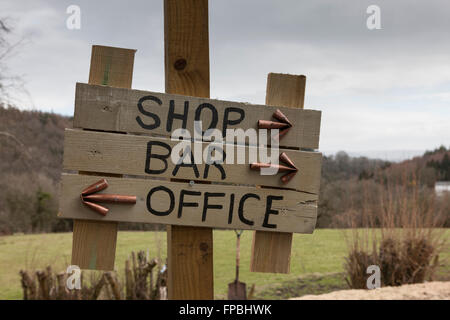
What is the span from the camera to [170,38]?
1.85 metres

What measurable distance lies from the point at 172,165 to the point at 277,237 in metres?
0.57

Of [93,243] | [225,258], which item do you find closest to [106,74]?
[93,243]

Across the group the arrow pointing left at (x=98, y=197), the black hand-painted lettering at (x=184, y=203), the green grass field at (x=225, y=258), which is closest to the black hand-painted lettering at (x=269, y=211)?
the black hand-painted lettering at (x=184, y=203)

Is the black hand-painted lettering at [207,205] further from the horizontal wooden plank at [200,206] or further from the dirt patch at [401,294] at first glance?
the dirt patch at [401,294]

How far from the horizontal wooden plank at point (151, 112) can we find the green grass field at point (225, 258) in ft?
12.2

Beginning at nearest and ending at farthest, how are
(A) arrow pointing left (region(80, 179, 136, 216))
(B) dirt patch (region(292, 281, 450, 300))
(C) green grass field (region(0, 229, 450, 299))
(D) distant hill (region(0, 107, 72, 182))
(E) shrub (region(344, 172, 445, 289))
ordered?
(A) arrow pointing left (region(80, 179, 136, 216))
(B) dirt patch (region(292, 281, 450, 300))
(E) shrub (region(344, 172, 445, 289))
(C) green grass field (region(0, 229, 450, 299))
(D) distant hill (region(0, 107, 72, 182))

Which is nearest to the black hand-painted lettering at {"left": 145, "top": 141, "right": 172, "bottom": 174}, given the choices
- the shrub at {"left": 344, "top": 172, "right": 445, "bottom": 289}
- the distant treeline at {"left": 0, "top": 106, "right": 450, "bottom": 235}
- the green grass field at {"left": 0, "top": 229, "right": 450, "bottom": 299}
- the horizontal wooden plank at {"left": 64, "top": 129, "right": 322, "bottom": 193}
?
the horizontal wooden plank at {"left": 64, "top": 129, "right": 322, "bottom": 193}

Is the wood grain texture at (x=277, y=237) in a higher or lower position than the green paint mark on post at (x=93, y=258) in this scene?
higher

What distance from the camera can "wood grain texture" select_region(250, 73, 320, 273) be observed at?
A: 1883 mm

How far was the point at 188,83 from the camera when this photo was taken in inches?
73.0

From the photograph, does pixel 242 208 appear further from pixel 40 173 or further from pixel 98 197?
pixel 40 173

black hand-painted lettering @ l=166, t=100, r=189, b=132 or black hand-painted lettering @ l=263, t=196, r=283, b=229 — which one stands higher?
black hand-painted lettering @ l=166, t=100, r=189, b=132

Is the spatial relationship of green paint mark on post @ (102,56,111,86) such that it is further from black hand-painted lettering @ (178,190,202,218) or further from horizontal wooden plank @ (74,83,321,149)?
black hand-painted lettering @ (178,190,202,218)

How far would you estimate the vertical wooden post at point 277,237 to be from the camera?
→ 6.18ft
